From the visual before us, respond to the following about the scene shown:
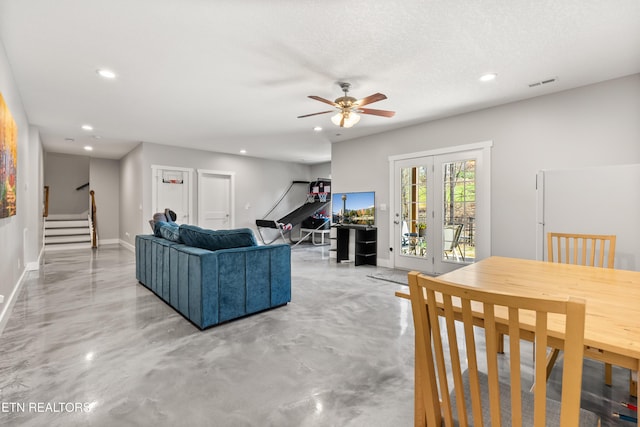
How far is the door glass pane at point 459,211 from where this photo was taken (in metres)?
4.48

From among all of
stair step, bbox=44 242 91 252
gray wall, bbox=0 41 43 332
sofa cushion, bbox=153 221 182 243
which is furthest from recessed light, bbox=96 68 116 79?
stair step, bbox=44 242 91 252

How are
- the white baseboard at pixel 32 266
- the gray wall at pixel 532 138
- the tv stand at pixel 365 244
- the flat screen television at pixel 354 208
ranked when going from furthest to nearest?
the flat screen television at pixel 354 208, the tv stand at pixel 365 244, the white baseboard at pixel 32 266, the gray wall at pixel 532 138

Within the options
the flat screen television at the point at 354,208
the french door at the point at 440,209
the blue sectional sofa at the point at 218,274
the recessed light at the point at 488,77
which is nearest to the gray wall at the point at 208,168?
the flat screen television at the point at 354,208

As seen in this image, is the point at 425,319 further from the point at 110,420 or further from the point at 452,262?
the point at 452,262

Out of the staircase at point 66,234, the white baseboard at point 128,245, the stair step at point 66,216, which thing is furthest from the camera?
the stair step at point 66,216

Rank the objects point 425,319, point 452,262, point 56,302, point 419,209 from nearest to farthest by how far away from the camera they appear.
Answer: point 425,319 → point 56,302 → point 452,262 → point 419,209

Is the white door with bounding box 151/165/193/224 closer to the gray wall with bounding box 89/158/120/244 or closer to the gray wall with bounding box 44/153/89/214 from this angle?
the gray wall with bounding box 89/158/120/244

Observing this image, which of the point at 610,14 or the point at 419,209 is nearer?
the point at 610,14

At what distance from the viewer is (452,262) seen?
4.70 metres

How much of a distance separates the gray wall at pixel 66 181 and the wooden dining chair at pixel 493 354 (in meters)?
11.9

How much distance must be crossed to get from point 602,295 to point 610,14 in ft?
7.31

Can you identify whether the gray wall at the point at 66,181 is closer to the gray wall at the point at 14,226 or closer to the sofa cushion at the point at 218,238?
the gray wall at the point at 14,226

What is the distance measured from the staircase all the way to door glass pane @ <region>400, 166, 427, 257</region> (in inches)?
328

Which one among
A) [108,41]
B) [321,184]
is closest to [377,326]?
[108,41]
